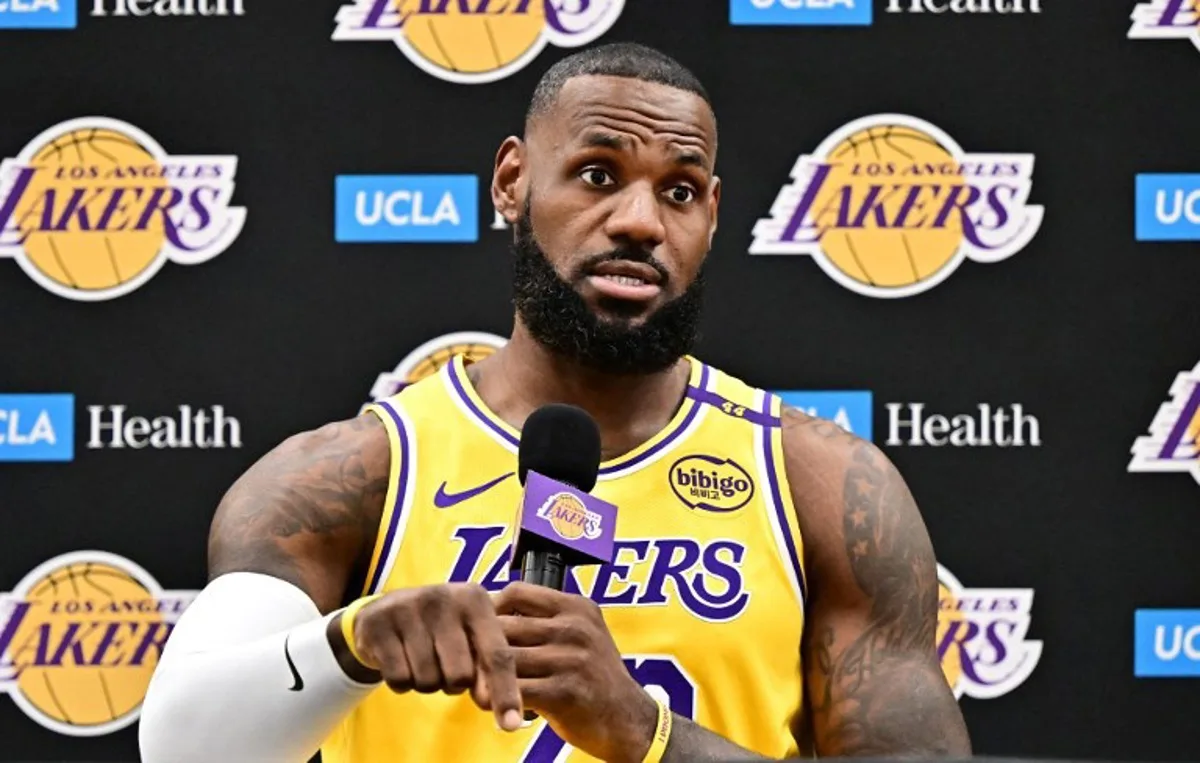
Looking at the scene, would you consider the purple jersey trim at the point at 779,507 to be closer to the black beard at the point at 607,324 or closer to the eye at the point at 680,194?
the black beard at the point at 607,324

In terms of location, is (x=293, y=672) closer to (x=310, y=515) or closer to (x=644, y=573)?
(x=310, y=515)

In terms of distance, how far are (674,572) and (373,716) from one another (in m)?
0.33

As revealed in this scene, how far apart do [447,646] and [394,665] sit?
55mm

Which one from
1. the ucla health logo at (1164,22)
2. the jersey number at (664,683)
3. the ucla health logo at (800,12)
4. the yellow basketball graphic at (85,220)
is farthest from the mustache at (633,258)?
the ucla health logo at (1164,22)

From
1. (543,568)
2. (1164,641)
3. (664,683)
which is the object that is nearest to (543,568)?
(543,568)

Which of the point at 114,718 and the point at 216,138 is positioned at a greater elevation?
the point at 216,138

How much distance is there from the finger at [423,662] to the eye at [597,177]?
65 centimetres

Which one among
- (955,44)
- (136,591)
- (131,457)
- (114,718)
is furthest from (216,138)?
(955,44)

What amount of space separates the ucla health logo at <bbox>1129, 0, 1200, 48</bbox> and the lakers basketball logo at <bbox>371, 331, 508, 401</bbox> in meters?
1.01

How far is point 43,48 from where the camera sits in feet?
8.54

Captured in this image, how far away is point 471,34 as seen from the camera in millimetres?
2602

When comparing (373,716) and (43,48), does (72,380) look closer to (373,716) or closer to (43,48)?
(43,48)

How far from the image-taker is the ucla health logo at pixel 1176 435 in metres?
2.62

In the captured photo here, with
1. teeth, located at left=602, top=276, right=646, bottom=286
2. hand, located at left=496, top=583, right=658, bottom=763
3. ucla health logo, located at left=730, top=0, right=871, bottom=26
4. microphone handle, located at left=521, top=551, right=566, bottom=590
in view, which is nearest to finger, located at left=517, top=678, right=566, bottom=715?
hand, located at left=496, top=583, right=658, bottom=763
